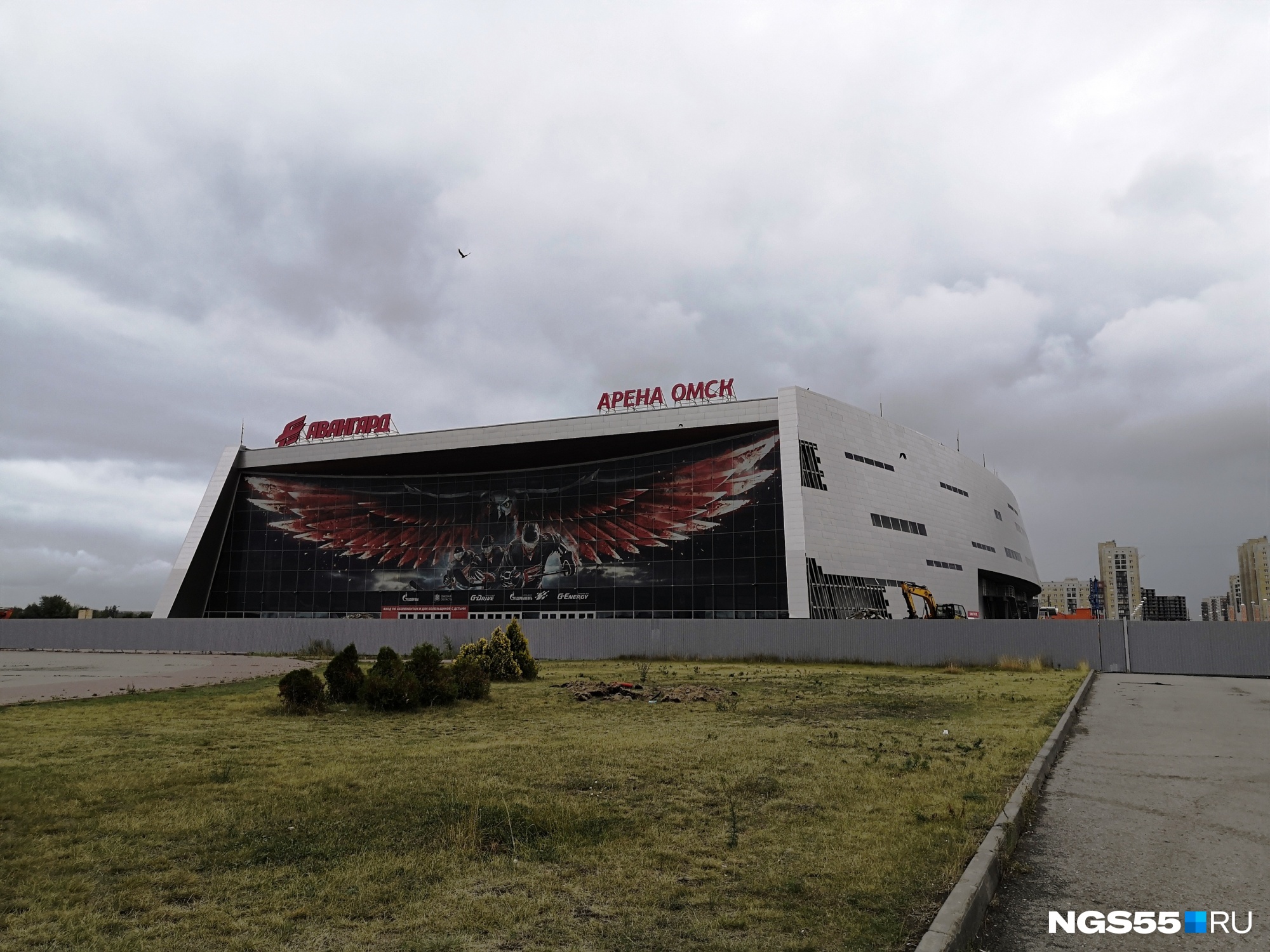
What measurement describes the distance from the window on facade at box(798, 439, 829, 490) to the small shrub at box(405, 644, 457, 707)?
37.2m

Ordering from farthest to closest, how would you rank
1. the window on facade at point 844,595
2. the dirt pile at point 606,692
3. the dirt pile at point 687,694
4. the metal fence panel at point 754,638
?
the window on facade at point 844,595 < the metal fence panel at point 754,638 < the dirt pile at point 606,692 < the dirt pile at point 687,694

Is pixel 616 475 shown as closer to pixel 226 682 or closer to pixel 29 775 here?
pixel 226 682

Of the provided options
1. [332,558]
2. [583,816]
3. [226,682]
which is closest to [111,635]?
[332,558]

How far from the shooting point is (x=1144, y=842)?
24.8 feet

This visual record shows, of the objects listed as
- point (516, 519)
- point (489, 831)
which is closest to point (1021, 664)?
point (489, 831)

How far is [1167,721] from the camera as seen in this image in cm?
1720

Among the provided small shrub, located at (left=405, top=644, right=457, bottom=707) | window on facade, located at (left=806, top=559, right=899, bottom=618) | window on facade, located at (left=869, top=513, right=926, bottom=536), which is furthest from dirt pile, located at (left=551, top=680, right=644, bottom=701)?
window on facade, located at (left=869, top=513, right=926, bottom=536)

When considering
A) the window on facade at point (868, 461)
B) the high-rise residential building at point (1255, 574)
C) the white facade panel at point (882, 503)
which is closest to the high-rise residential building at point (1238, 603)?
the high-rise residential building at point (1255, 574)

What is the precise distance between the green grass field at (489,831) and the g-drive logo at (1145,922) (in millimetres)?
839

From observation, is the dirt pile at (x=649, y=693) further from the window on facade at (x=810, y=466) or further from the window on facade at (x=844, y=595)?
the window on facade at (x=810, y=466)

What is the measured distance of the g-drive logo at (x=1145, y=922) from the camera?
17.9 ft

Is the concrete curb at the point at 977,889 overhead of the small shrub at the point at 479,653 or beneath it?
overhead

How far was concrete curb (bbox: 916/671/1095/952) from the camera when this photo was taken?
488cm

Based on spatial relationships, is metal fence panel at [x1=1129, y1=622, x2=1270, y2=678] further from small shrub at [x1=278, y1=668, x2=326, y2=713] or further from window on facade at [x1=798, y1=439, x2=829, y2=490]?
small shrub at [x1=278, y1=668, x2=326, y2=713]
